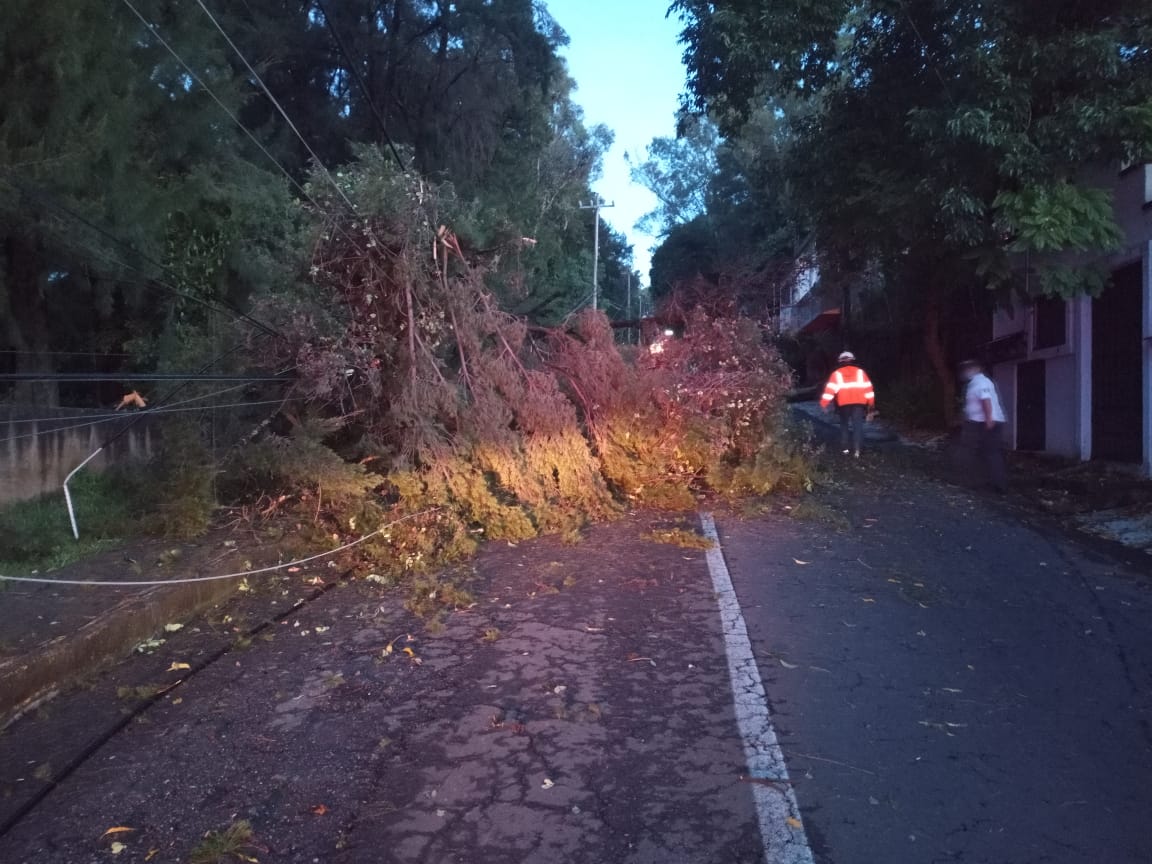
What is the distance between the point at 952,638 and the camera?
629 cm

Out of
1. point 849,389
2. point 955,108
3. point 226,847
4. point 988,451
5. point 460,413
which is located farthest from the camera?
point 849,389

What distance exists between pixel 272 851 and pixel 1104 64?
37.7 feet

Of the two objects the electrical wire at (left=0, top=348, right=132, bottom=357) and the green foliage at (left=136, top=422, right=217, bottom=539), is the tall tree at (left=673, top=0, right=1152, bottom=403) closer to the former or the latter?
the green foliage at (left=136, top=422, right=217, bottom=539)

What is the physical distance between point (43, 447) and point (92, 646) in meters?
6.00

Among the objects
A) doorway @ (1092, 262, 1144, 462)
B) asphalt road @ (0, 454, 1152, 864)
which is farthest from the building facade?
asphalt road @ (0, 454, 1152, 864)

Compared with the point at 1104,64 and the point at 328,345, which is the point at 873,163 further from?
the point at 328,345

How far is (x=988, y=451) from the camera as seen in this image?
12.2 metres

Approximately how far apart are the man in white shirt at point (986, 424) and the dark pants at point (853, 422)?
212 cm

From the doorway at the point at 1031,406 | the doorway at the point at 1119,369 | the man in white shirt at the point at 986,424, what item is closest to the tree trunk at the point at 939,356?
the doorway at the point at 1031,406

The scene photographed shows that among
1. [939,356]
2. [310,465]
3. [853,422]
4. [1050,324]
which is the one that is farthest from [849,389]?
[310,465]

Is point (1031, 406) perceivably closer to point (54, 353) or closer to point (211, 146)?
point (211, 146)

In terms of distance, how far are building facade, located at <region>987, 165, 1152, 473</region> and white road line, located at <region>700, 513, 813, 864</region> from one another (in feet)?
27.9

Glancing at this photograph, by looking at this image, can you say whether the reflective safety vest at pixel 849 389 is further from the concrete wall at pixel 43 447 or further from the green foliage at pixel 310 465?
the concrete wall at pixel 43 447

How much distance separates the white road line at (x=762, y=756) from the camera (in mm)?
3850
